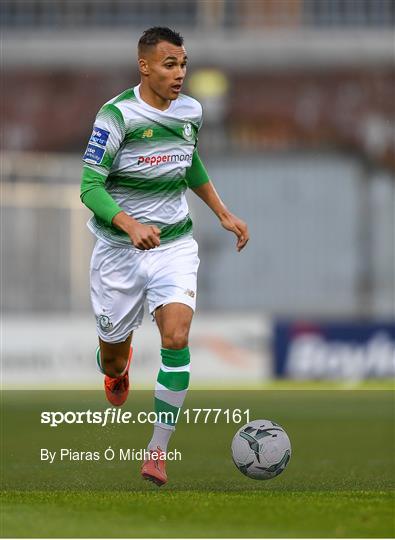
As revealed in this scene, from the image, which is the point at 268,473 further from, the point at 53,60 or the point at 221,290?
the point at 53,60

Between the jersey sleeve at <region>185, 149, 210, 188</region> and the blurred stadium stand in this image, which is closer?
the jersey sleeve at <region>185, 149, 210, 188</region>

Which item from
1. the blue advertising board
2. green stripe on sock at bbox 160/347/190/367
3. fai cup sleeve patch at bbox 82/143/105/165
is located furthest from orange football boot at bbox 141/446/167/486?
the blue advertising board

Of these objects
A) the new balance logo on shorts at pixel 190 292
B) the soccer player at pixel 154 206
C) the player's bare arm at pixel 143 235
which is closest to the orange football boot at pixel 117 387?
the soccer player at pixel 154 206

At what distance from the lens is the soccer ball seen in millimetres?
7660

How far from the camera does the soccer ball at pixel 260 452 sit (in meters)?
7.66

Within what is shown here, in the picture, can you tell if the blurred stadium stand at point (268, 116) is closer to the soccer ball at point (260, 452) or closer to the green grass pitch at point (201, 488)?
the green grass pitch at point (201, 488)

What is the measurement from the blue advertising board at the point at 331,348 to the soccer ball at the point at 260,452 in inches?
504

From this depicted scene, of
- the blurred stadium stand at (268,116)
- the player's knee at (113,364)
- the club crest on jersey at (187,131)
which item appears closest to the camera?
the club crest on jersey at (187,131)

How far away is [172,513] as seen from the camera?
20.4 ft

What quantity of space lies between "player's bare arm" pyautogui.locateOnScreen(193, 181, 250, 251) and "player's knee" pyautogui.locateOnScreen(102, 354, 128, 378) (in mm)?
1182

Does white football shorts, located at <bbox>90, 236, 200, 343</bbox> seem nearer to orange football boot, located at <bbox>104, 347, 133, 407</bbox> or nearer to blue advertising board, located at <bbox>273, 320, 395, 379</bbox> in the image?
orange football boot, located at <bbox>104, 347, 133, 407</bbox>

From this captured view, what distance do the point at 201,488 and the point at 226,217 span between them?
173 centimetres

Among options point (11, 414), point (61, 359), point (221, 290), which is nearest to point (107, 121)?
point (11, 414)

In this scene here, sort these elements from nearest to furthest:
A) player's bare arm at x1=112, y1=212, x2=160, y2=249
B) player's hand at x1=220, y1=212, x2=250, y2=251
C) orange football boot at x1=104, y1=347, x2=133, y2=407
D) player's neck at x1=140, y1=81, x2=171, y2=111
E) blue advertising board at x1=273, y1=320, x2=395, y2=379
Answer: player's bare arm at x1=112, y1=212, x2=160, y2=249 < player's neck at x1=140, y1=81, x2=171, y2=111 < player's hand at x1=220, y1=212, x2=250, y2=251 < orange football boot at x1=104, y1=347, x2=133, y2=407 < blue advertising board at x1=273, y1=320, x2=395, y2=379
